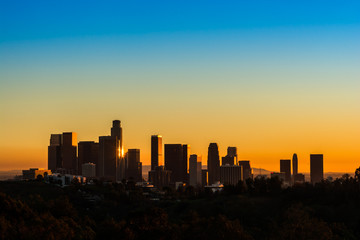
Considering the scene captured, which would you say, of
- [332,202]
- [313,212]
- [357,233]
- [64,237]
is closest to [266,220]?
[313,212]

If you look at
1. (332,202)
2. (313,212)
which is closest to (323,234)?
(313,212)

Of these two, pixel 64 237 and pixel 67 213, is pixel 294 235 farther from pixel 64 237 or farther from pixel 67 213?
pixel 67 213

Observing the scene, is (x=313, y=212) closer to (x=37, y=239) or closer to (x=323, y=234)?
(x=323, y=234)

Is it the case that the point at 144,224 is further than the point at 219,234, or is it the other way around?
the point at 144,224

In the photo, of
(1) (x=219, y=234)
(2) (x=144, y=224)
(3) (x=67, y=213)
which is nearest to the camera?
(1) (x=219, y=234)

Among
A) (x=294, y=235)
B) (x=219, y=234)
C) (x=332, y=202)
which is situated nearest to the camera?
(x=219, y=234)

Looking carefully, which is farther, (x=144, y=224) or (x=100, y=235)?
(x=100, y=235)

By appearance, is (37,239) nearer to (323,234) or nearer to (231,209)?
(323,234)

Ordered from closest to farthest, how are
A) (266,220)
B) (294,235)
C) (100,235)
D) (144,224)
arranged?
(294,235) → (144,224) → (100,235) → (266,220)

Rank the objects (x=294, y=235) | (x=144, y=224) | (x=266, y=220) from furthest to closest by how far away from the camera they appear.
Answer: (x=266, y=220), (x=144, y=224), (x=294, y=235)
